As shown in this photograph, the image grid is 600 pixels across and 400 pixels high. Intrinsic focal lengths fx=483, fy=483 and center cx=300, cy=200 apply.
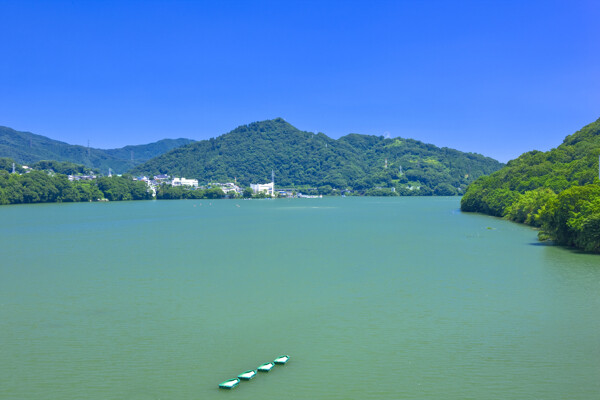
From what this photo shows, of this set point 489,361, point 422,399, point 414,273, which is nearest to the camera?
point 422,399

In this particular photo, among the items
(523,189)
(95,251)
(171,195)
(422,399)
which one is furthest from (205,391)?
(171,195)

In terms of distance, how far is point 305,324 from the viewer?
15.4 meters

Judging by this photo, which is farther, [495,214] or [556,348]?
[495,214]

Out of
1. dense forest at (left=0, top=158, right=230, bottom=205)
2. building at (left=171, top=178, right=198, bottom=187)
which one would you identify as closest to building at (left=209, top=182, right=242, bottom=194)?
dense forest at (left=0, top=158, right=230, bottom=205)

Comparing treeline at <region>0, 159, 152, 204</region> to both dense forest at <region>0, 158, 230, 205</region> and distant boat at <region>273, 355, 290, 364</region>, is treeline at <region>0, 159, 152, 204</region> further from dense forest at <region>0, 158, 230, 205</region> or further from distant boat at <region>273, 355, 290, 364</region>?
distant boat at <region>273, 355, 290, 364</region>

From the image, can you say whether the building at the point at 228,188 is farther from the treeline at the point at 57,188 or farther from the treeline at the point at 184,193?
the treeline at the point at 57,188

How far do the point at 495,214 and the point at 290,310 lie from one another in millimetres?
53596

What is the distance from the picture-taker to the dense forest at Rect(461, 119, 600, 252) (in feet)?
92.4

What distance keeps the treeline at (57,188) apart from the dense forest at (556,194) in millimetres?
84431

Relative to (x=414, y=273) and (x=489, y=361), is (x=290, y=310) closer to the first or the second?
(x=489, y=361)

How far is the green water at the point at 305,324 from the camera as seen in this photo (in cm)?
1086

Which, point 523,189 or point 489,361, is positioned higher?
point 523,189

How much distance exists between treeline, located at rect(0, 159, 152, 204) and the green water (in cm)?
7612

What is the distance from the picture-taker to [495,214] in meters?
63.8
